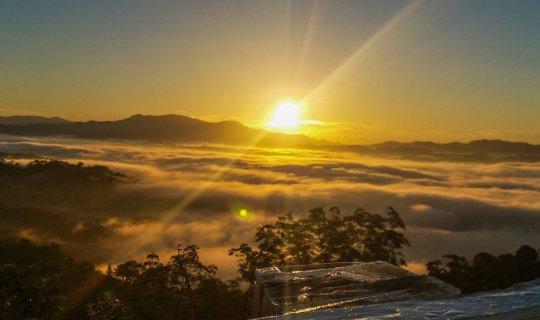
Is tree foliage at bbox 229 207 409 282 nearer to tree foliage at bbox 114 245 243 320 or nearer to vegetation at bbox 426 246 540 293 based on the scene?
tree foliage at bbox 114 245 243 320

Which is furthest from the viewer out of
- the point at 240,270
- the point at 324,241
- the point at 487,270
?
the point at 487,270

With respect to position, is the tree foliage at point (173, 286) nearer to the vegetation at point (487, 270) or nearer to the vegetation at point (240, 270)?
the vegetation at point (240, 270)

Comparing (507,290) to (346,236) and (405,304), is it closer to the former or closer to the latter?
(405,304)

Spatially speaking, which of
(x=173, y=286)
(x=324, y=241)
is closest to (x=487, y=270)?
(x=324, y=241)

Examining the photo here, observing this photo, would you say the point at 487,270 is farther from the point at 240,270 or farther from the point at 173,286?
the point at 173,286

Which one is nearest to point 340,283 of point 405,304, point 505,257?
point 405,304

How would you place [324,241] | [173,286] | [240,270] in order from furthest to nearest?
[324,241] → [173,286] → [240,270]

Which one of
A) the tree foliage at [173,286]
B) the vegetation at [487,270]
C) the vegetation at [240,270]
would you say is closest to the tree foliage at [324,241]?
the vegetation at [240,270]
